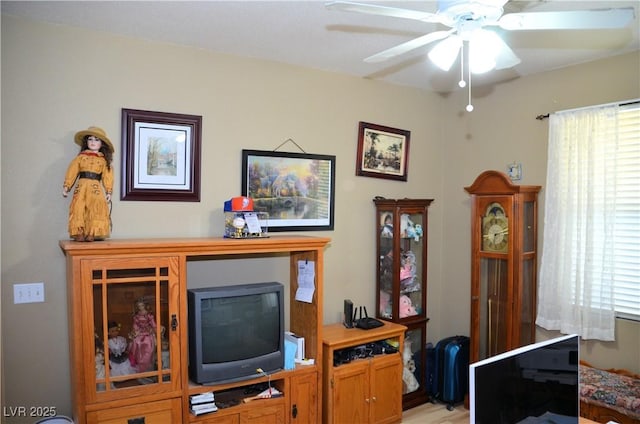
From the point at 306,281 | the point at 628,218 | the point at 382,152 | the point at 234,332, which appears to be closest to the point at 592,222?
the point at 628,218

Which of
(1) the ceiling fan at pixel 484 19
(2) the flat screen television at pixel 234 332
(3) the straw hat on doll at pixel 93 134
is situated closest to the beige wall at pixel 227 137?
(3) the straw hat on doll at pixel 93 134

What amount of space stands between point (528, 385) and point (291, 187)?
6.70 feet

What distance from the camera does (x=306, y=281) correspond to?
9.68 feet

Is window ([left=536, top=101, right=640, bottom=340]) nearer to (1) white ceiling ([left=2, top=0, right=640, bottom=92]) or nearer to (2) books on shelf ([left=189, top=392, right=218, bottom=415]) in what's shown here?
(1) white ceiling ([left=2, top=0, right=640, bottom=92])

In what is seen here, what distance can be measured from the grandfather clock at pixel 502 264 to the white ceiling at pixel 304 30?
3.10 ft

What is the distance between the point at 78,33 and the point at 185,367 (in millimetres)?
1949

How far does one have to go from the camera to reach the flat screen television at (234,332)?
245 cm

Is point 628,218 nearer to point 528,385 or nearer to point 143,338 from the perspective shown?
point 528,385

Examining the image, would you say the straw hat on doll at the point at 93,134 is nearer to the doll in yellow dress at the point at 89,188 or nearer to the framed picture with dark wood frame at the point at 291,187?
the doll in yellow dress at the point at 89,188

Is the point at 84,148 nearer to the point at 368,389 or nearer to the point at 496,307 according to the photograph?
the point at 368,389

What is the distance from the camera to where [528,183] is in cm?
348

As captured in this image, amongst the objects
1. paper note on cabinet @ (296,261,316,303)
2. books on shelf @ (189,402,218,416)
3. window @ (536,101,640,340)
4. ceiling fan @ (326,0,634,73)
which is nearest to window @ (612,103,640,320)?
window @ (536,101,640,340)

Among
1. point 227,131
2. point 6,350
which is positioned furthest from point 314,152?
point 6,350

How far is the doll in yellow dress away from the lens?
235cm
